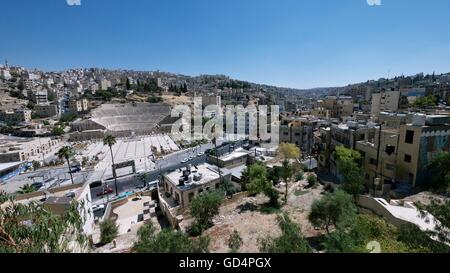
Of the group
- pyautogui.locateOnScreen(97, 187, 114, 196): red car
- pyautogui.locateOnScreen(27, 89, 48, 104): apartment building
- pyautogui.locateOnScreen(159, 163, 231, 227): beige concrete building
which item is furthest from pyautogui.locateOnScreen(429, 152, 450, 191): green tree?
pyautogui.locateOnScreen(27, 89, 48, 104): apartment building

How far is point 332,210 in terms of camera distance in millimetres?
10297

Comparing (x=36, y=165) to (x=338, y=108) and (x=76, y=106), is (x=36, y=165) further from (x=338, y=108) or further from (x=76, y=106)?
(x=338, y=108)

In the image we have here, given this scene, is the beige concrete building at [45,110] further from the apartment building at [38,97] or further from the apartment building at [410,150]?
the apartment building at [410,150]

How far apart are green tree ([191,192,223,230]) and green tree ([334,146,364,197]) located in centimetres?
786

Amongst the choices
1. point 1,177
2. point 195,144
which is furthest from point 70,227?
point 195,144

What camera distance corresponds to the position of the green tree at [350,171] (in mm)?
13250

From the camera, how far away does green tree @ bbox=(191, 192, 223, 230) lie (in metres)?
13.7

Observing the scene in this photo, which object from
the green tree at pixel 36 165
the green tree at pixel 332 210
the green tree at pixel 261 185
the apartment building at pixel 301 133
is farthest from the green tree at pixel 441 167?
the green tree at pixel 36 165

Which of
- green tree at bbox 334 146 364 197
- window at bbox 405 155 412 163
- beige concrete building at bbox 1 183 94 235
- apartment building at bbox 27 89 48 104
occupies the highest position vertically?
apartment building at bbox 27 89 48 104

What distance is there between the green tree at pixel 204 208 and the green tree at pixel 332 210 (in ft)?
18.6

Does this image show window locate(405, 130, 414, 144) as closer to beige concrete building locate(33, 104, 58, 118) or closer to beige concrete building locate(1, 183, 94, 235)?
beige concrete building locate(1, 183, 94, 235)

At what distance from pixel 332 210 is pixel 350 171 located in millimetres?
5140

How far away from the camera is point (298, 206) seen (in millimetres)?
15531

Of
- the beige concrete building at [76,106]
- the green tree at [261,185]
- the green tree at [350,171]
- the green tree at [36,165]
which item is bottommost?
the green tree at [36,165]
